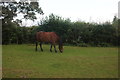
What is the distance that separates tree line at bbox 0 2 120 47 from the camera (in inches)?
899

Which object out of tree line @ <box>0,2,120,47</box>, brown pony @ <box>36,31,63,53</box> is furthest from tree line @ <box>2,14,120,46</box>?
brown pony @ <box>36,31,63,53</box>

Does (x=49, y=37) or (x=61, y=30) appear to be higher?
(x=61, y=30)

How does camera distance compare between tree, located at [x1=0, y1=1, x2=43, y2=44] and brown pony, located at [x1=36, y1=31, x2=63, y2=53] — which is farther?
tree, located at [x1=0, y1=1, x2=43, y2=44]

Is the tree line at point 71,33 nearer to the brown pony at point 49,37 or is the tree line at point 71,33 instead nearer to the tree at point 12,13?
the tree at point 12,13

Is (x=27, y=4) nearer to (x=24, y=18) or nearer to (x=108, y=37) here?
(x=24, y=18)

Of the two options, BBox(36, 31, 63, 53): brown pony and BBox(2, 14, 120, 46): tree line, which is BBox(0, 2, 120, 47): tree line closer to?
BBox(2, 14, 120, 46): tree line

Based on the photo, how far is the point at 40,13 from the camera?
22.7m

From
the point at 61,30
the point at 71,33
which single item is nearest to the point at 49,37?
the point at 61,30

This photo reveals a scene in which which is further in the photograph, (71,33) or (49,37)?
(71,33)

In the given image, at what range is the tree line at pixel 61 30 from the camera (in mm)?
22828

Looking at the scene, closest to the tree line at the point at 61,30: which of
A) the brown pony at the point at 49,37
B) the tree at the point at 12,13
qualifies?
the tree at the point at 12,13

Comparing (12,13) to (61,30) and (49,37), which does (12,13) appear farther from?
(49,37)

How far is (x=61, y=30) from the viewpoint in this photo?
76.1 ft

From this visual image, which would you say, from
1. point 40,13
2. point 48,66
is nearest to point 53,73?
point 48,66
